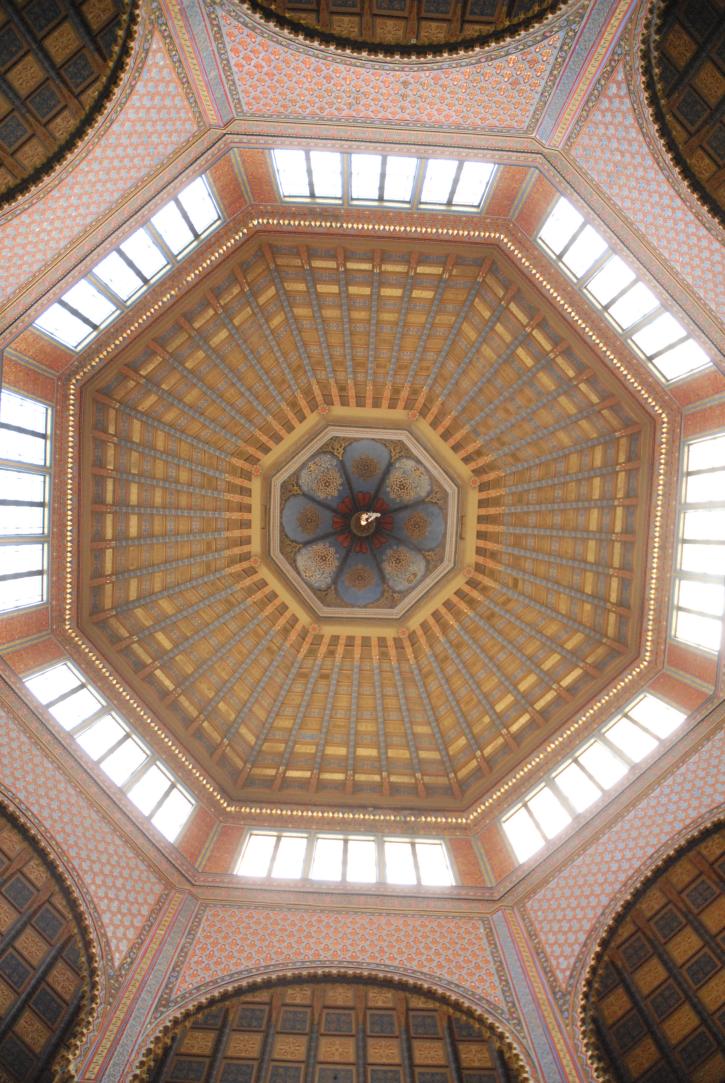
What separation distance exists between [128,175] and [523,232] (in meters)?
7.97

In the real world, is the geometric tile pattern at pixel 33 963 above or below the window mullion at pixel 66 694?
below

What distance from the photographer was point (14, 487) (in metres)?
13.9

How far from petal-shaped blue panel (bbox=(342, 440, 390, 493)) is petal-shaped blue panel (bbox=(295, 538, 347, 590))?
6.71 ft

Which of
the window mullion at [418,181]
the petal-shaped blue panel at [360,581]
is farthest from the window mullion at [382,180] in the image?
the petal-shaped blue panel at [360,581]

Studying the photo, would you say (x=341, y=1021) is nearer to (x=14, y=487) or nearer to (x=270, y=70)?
(x=14, y=487)

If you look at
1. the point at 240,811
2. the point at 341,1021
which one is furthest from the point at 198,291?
the point at 341,1021

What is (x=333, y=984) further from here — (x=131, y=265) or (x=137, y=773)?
(x=131, y=265)

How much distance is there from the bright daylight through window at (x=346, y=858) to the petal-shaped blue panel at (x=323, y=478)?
9.62 meters

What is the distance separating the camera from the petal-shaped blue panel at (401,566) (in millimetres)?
21203

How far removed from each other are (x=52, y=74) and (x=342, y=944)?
50.9 feet

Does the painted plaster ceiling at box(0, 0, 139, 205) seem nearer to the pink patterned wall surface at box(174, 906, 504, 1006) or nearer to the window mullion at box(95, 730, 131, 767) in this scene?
the window mullion at box(95, 730, 131, 767)

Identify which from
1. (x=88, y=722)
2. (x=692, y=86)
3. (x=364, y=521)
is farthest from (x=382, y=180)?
(x=88, y=722)

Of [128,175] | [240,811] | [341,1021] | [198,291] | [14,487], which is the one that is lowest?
[341,1021]

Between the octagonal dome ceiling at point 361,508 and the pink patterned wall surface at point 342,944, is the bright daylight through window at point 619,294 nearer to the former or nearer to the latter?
the octagonal dome ceiling at point 361,508
